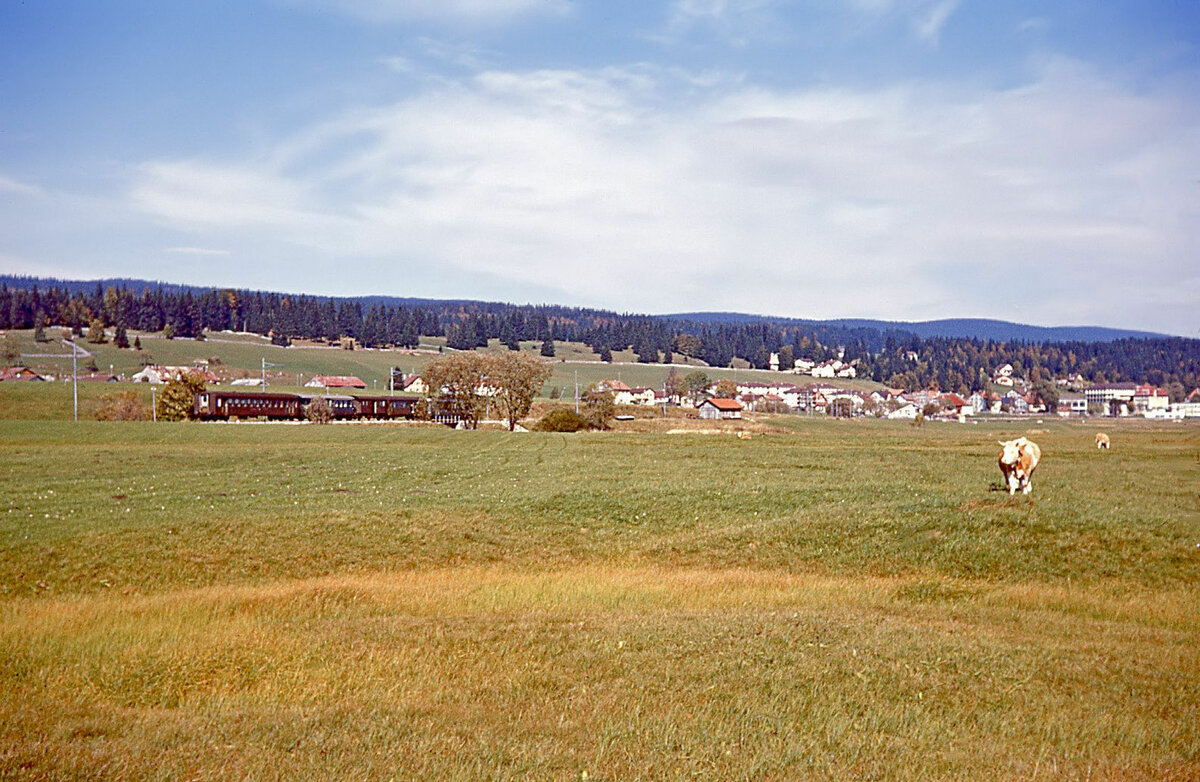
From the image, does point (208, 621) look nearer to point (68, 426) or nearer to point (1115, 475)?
point (1115, 475)

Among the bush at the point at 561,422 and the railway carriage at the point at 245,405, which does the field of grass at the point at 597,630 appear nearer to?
the bush at the point at 561,422

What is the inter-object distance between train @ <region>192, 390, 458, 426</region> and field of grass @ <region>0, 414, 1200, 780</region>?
74.2 meters

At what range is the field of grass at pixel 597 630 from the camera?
8539mm

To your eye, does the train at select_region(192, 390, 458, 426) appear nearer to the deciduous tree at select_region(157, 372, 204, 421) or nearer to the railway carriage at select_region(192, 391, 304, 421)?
the railway carriage at select_region(192, 391, 304, 421)

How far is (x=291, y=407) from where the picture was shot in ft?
385

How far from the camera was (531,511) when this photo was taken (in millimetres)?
30500

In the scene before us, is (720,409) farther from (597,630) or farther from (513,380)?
(597,630)

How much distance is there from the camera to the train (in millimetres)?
107812

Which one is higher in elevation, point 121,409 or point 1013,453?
point 1013,453

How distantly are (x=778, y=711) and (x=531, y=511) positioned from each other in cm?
2113

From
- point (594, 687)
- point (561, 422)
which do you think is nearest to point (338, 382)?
point (561, 422)

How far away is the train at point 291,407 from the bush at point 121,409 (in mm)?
5910

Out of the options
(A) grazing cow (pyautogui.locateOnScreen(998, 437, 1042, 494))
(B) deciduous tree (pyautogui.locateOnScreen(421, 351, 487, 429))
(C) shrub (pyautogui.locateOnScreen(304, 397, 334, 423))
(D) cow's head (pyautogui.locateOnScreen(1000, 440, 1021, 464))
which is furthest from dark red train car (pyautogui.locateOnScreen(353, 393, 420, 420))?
(D) cow's head (pyautogui.locateOnScreen(1000, 440, 1021, 464))

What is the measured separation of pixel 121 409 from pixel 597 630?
3899 inches
